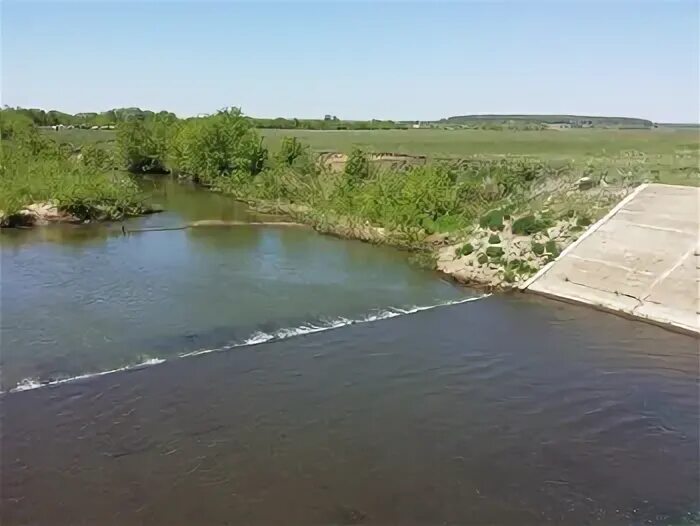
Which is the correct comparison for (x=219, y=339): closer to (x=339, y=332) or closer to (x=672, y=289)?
(x=339, y=332)

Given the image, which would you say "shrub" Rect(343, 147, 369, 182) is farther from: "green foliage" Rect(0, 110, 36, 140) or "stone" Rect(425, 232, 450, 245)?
"green foliage" Rect(0, 110, 36, 140)

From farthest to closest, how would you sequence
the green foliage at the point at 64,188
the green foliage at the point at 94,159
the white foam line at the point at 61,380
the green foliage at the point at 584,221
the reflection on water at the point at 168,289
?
the green foliage at the point at 94,159 → the green foliage at the point at 64,188 → the green foliage at the point at 584,221 → the reflection on water at the point at 168,289 → the white foam line at the point at 61,380

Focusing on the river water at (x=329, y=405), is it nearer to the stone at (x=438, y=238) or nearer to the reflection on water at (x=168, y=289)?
the reflection on water at (x=168, y=289)

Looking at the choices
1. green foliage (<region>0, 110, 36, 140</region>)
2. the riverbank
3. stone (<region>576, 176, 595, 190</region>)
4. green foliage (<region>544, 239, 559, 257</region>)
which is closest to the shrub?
the riverbank

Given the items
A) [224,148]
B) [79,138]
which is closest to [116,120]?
[79,138]

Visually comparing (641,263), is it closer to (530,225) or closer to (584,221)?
(584,221)

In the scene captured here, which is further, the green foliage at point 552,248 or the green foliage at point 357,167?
the green foliage at point 357,167

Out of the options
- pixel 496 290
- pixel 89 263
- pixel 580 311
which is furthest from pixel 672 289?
pixel 89 263

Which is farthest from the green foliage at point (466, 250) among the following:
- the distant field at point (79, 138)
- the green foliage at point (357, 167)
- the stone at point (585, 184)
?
the distant field at point (79, 138)
